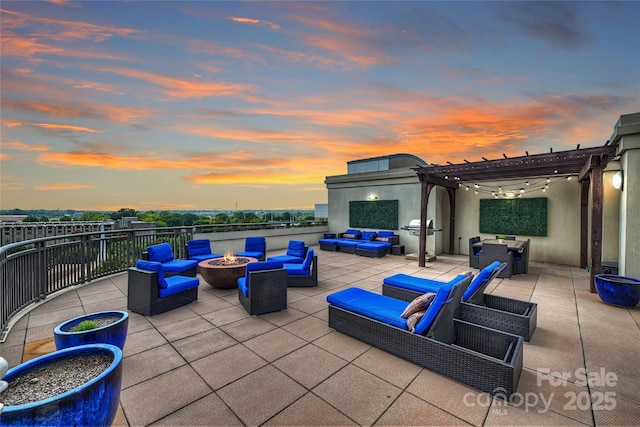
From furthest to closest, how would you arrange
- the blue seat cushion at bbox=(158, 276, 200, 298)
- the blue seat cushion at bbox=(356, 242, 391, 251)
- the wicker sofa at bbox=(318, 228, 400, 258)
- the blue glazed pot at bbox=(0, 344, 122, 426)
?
the wicker sofa at bbox=(318, 228, 400, 258)
the blue seat cushion at bbox=(356, 242, 391, 251)
the blue seat cushion at bbox=(158, 276, 200, 298)
the blue glazed pot at bbox=(0, 344, 122, 426)

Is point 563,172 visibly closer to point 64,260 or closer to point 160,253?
point 160,253

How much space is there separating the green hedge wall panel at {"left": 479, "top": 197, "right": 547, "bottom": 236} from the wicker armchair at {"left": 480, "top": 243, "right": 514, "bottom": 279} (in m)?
3.07

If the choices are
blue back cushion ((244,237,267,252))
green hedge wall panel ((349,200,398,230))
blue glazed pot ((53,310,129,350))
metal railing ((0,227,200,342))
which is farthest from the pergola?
metal railing ((0,227,200,342))

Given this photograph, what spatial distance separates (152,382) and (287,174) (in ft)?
46.1

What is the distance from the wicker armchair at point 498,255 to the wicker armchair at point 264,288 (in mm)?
5812

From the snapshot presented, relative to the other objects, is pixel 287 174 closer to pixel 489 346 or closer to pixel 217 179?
pixel 217 179

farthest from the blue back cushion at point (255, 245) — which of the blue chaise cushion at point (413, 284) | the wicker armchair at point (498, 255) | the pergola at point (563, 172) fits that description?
the wicker armchair at point (498, 255)

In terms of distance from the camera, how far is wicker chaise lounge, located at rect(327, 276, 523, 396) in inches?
91.3

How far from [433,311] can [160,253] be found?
237 inches

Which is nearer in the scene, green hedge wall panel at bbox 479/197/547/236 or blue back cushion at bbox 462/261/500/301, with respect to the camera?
blue back cushion at bbox 462/261/500/301

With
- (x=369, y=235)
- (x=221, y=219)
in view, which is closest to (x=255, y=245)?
(x=221, y=219)

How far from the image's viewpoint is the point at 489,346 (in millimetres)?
2857

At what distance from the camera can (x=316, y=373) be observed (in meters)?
2.60

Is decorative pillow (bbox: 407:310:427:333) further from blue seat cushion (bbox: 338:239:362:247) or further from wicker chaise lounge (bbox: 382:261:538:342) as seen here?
blue seat cushion (bbox: 338:239:362:247)
